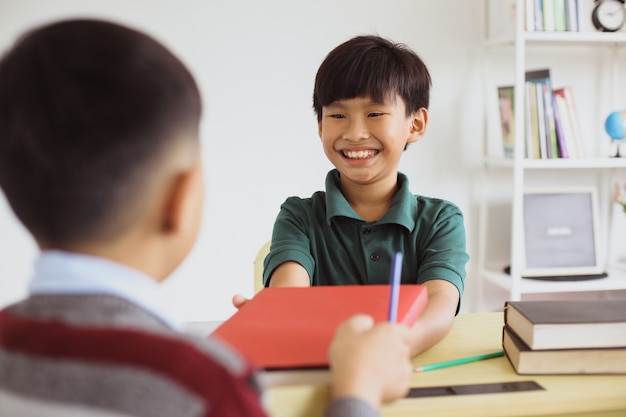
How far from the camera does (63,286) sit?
1.76 feet

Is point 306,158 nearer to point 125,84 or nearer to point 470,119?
point 470,119

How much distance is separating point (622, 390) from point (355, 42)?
900mm

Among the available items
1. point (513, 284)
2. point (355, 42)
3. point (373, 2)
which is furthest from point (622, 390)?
point (373, 2)

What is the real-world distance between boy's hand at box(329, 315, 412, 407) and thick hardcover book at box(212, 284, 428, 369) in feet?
0.18

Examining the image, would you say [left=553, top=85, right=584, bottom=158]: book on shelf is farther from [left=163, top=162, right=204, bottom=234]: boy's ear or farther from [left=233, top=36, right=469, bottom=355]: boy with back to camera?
[left=163, top=162, right=204, bottom=234]: boy's ear

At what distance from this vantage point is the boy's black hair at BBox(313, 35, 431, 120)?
143cm

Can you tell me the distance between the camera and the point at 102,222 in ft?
1.80

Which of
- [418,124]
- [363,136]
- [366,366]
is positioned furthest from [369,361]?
[418,124]

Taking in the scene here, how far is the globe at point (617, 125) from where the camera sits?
2.59 m

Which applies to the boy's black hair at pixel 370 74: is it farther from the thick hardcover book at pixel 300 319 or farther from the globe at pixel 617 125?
the globe at pixel 617 125

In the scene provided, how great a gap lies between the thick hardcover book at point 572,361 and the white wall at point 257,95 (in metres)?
1.83

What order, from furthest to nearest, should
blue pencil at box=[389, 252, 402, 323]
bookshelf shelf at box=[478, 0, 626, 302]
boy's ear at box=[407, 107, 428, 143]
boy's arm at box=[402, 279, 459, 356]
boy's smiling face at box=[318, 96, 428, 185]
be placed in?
bookshelf shelf at box=[478, 0, 626, 302] → boy's ear at box=[407, 107, 428, 143] → boy's smiling face at box=[318, 96, 428, 185] → boy's arm at box=[402, 279, 459, 356] → blue pencil at box=[389, 252, 402, 323]

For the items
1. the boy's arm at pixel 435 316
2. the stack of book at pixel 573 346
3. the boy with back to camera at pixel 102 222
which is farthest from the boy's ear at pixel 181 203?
the stack of book at pixel 573 346

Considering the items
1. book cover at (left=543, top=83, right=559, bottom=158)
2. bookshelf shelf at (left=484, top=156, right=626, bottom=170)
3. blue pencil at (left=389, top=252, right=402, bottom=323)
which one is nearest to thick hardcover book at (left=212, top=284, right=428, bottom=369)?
blue pencil at (left=389, top=252, right=402, bottom=323)
